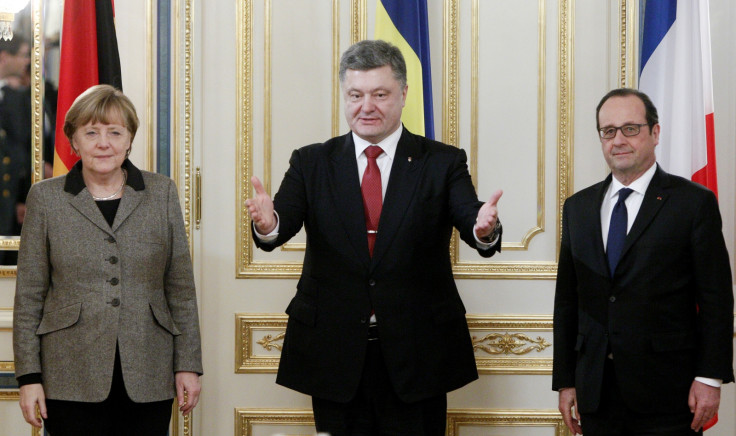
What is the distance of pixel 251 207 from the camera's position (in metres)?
2.13

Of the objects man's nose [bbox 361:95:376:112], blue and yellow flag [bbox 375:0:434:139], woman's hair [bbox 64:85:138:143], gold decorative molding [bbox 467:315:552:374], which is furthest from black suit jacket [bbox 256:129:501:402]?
gold decorative molding [bbox 467:315:552:374]

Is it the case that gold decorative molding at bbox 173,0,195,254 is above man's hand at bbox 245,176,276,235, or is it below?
above

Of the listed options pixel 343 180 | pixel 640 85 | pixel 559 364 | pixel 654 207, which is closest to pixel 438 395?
pixel 559 364

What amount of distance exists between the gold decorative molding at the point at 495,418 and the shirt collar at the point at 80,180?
1.74 meters

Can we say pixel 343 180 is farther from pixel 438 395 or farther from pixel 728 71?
pixel 728 71

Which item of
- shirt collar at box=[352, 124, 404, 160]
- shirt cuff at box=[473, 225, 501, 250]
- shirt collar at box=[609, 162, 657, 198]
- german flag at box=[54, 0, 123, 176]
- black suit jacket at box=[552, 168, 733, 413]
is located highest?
german flag at box=[54, 0, 123, 176]

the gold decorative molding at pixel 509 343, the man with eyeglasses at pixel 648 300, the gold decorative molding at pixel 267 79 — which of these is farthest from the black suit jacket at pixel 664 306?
the gold decorative molding at pixel 267 79

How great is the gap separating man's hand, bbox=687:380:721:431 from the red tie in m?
0.99

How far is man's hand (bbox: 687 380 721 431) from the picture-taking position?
89.4 inches

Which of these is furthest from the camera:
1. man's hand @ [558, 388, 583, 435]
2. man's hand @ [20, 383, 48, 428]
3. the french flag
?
the french flag

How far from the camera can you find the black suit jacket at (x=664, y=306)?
2.30 m

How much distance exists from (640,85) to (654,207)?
0.97 metres

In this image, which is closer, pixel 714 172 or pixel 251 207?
pixel 251 207

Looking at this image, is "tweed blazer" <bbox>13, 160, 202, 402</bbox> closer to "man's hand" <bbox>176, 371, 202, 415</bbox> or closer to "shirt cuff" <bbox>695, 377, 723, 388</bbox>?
"man's hand" <bbox>176, 371, 202, 415</bbox>
